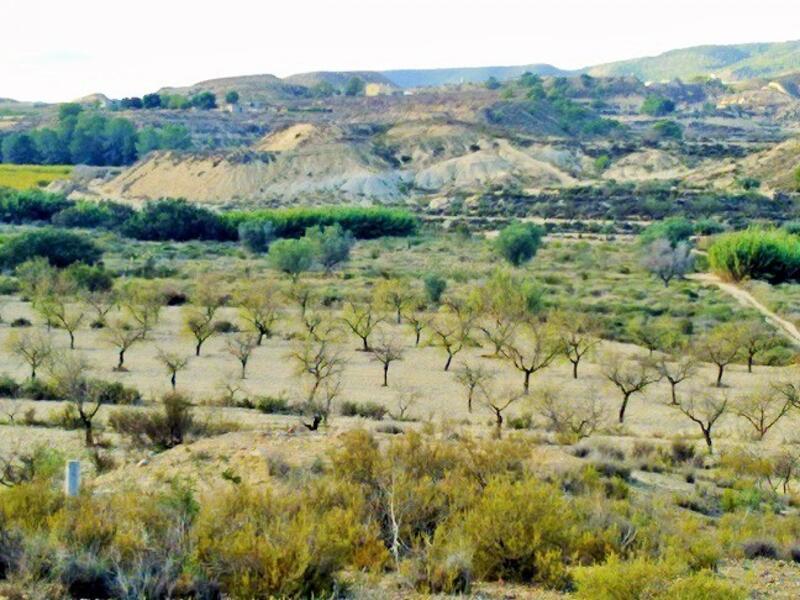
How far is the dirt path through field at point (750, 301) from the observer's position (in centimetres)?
4647

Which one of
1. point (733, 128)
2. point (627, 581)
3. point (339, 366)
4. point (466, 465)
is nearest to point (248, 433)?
point (466, 465)

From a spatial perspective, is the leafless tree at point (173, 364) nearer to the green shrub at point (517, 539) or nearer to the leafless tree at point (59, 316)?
the leafless tree at point (59, 316)

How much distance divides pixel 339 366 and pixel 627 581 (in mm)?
27292

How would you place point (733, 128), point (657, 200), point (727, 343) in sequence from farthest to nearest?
1. point (733, 128)
2. point (657, 200)
3. point (727, 343)

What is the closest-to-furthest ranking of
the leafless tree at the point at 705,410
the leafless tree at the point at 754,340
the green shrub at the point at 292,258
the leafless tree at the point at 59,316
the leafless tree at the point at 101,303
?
the leafless tree at the point at 705,410, the leafless tree at the point at 754,340, the leafless tree at the point at 59,316, the leafless tree at the point at 101,303, the green shrub at the point at 292,258

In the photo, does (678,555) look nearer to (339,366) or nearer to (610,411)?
(610,411)

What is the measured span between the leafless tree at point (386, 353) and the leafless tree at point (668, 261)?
2429 centimetres

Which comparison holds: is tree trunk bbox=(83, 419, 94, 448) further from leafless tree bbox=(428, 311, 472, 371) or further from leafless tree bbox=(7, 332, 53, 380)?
leafless tree bbox=(428, 311, 472, 371)

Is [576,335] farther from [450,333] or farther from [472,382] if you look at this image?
[472,382]

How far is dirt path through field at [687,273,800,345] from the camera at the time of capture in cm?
4647

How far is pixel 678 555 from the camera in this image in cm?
1346

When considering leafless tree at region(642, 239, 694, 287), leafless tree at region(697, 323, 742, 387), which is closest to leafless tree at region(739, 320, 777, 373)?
leafless tree at region(697, 323, 742, 387)

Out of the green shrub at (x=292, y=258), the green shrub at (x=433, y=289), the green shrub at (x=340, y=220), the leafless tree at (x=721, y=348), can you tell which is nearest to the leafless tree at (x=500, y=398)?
the leafless tree at (x=721, y=348)

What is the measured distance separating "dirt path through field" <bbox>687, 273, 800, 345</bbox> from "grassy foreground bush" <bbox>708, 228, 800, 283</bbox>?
2.87 ft
